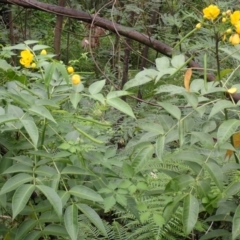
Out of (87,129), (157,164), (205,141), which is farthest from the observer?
(157,164)

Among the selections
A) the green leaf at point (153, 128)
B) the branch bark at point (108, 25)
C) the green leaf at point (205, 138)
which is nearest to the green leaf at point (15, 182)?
the green leaf at point (153, 128)

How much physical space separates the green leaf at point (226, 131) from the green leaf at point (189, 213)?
0.66ft

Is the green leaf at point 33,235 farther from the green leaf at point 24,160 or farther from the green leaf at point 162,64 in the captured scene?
the green leaf at point 162,64

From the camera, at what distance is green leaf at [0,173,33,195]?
1246 millimetres

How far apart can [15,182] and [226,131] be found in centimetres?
57

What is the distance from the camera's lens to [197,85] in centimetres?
133

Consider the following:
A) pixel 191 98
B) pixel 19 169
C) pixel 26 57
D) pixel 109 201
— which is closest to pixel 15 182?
pixel 19 169

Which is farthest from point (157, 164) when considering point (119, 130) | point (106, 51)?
point (106, 51)

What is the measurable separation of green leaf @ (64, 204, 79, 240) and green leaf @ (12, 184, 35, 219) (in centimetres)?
12

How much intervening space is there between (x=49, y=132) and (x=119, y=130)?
151 cm

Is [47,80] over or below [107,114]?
over

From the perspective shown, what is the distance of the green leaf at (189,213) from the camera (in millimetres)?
1227

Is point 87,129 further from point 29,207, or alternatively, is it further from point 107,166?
point 29,207

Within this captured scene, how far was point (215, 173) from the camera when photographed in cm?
127
